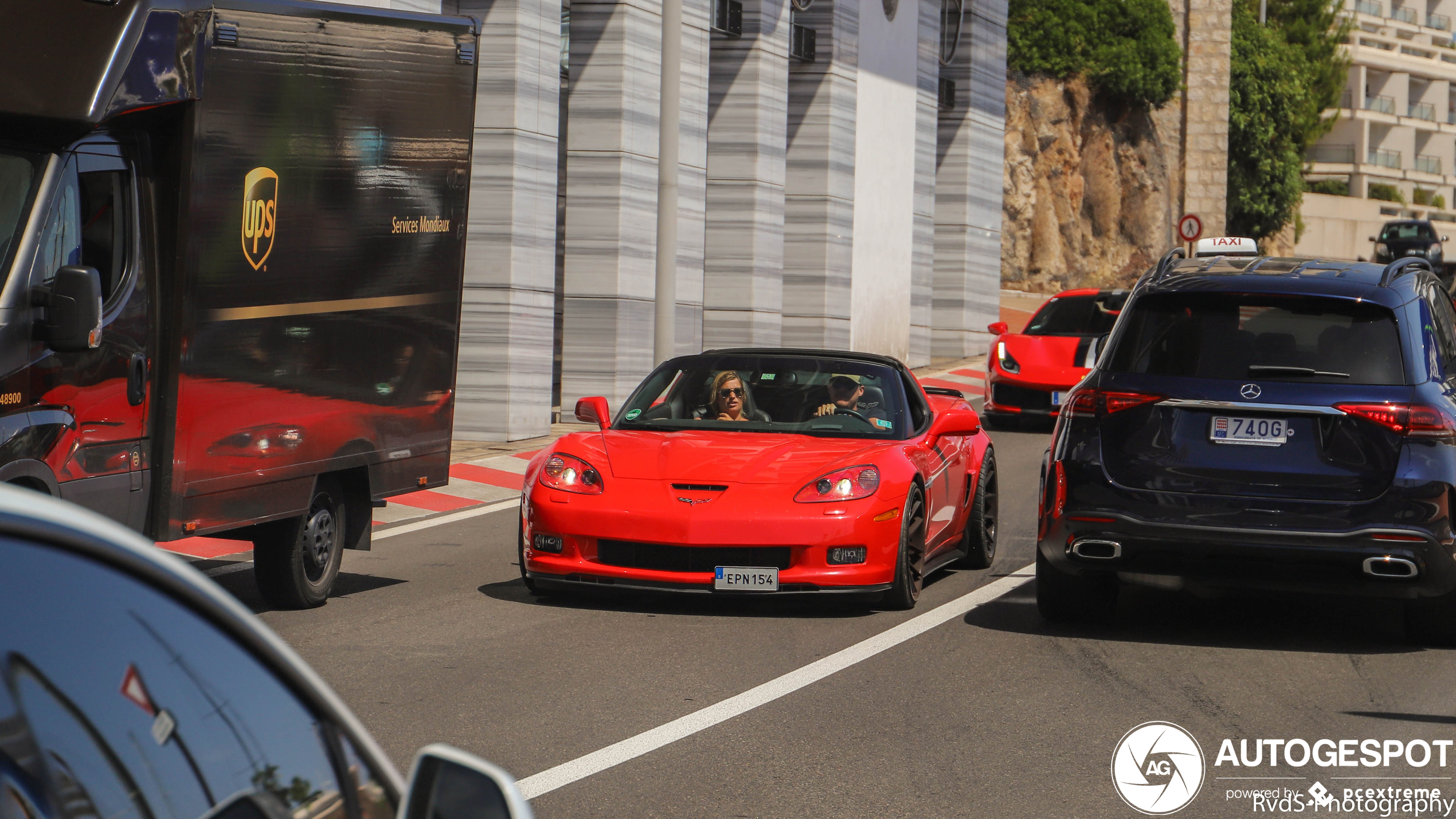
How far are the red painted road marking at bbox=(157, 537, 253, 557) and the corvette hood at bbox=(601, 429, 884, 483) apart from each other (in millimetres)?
3039

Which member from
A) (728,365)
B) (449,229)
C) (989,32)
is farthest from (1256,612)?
(989,32)

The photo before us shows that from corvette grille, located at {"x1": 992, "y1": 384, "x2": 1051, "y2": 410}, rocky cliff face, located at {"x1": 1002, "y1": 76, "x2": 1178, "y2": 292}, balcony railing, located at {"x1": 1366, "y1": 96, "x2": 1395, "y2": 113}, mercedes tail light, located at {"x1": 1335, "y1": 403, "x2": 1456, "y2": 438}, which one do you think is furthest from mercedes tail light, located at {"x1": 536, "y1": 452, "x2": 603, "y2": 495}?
balcony railing, located at {"x1": 1366, "y1": 96, "x2": 1395, "y2": 113}

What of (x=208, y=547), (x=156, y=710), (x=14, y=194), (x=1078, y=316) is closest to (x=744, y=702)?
(x=14, y=194)

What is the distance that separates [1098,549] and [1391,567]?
1.24m

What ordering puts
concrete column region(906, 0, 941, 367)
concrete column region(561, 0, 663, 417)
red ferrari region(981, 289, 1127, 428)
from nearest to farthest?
1. red ferrari region(981, 289, 1127, 428)
2. concrete column region(561, 0, 663, 417)
3. concrete column region(906, 0, 941, 367)

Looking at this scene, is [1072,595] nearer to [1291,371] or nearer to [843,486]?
[843,486]

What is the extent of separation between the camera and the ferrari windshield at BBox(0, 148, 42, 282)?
22.1 feet

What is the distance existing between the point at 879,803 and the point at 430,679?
8.05ft

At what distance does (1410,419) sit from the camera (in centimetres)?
761

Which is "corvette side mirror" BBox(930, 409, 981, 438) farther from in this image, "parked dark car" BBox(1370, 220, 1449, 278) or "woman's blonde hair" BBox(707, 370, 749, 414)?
"parked dark car" BBox(1370, 220, 1449, 278)

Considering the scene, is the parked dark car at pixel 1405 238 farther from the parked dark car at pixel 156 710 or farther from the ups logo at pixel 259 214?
the parked dark car at pixel 156 710

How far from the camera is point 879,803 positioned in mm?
5297

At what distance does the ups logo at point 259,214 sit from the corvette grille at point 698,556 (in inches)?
85.4

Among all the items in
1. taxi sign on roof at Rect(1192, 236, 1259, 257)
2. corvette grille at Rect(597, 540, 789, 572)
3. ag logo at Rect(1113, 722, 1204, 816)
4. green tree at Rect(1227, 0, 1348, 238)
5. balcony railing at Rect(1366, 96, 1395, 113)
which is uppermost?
balcony railing at Rect(1366, 96, 1395, 113)
